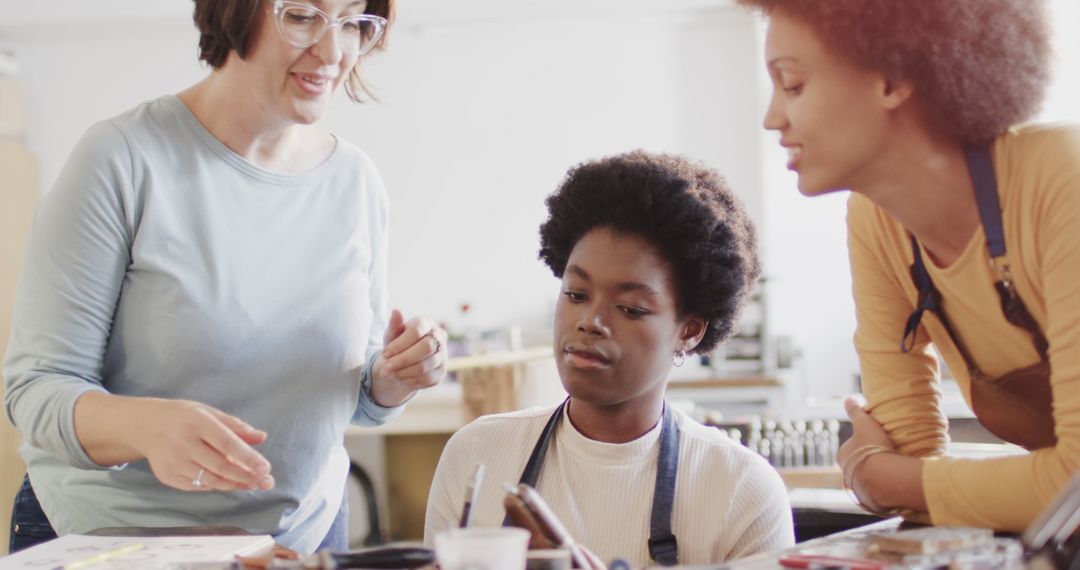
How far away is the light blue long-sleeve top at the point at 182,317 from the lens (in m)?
1.42

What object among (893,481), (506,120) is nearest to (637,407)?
(893,481)

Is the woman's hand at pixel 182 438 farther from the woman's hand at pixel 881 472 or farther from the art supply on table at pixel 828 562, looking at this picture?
the woman's hand at pixel 881 472

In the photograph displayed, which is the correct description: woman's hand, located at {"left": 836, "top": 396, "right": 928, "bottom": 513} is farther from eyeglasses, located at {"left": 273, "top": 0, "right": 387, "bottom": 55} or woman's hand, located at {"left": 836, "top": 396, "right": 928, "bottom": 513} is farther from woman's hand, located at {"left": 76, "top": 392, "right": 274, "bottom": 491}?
eyeglasses, located at {"left": 273, "top": 0, "right": 387, "bottom": 55}

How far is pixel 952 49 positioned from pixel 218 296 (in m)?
1.00

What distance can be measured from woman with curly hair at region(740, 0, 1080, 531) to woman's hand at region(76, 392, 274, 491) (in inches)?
26.0

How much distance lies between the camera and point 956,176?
1.15 metres

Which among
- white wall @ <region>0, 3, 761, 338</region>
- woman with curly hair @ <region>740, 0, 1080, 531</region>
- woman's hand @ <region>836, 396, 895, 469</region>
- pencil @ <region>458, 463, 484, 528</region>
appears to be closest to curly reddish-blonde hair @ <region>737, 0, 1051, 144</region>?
woman with curly hair @ <region>740, 0, 1080, 531</region>

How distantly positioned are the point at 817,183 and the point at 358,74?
93 centimetres

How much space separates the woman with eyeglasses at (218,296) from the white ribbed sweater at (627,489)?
0.59 feet

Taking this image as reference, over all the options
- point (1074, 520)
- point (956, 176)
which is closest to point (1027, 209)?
point (956, 176)

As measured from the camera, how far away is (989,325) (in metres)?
1.17

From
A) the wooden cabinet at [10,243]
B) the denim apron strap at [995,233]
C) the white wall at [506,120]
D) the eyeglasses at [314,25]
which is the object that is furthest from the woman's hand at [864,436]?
the wooden cabinet at [10,243]

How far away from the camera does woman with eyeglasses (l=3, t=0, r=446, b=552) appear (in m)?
1.43

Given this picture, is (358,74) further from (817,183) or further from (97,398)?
(817,183)
